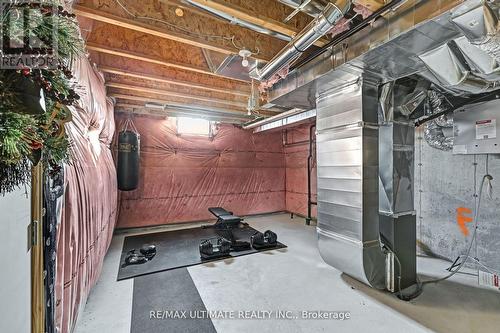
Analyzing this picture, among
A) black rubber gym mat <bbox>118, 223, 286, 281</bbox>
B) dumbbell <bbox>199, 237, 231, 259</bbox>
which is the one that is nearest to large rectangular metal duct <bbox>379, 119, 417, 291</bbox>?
black rubber gym mat <bbox>118, 223, 286, 281</bbox>

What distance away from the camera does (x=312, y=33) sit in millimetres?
1512

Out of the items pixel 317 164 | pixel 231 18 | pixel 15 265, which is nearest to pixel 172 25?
pixel 231 18

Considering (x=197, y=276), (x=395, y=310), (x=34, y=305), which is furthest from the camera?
(x=197, y=276)

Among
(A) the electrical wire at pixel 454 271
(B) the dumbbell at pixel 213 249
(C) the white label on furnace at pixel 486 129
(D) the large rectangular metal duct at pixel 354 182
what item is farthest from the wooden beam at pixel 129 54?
(C) the white label on furnace at pixel 486 129

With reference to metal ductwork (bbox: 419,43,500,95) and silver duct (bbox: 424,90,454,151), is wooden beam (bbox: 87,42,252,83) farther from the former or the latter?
silver duct (bbox: 424,90,454,151)

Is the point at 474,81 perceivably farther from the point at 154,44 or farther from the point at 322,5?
the point at 154,44

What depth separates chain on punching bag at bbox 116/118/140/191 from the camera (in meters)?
3.80

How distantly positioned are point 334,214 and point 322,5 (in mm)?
1900

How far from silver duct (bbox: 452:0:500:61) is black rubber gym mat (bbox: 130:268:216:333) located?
2.60 meters

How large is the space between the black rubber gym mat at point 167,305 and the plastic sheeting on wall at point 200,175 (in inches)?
93.1

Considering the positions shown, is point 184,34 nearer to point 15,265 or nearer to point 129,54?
point 129,54

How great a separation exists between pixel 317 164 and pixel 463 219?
2.04 m

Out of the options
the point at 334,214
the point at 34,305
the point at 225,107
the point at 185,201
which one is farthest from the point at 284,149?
the point at 34,305

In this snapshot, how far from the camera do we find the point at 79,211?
5.34ft
